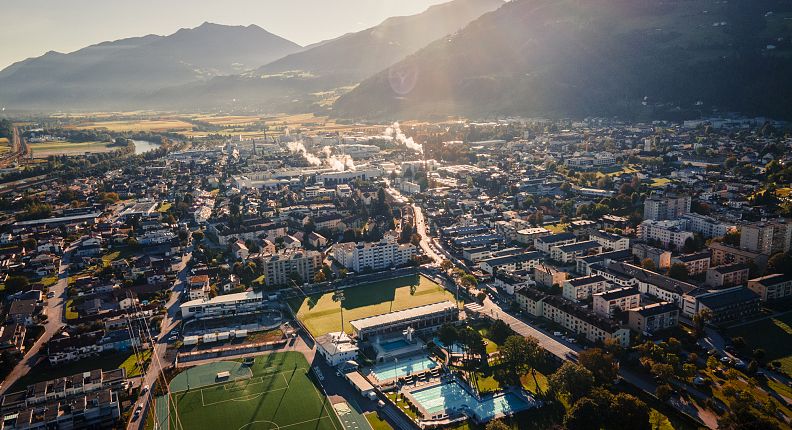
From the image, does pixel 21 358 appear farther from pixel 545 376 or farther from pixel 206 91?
pixel 206 91

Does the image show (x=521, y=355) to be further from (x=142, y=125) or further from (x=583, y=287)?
(x=142, y=125)

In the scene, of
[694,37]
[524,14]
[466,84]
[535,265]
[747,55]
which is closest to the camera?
[535,265]

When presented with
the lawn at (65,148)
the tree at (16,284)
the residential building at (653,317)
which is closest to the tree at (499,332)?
the residential building at (653,317)

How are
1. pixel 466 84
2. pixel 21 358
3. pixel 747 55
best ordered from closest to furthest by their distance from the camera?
pixel 21 358
pixel 747 55
pixel 466 84

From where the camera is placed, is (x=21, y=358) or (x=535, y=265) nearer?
(x=21, y=358)

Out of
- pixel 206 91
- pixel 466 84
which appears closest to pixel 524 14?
pixel 466 84

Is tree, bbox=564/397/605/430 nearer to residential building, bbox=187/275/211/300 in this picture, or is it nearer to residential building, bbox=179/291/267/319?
residential building, bbox=179/291/267/319

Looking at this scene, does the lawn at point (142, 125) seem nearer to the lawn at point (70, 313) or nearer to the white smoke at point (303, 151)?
the white smoke at point (303, 151)
